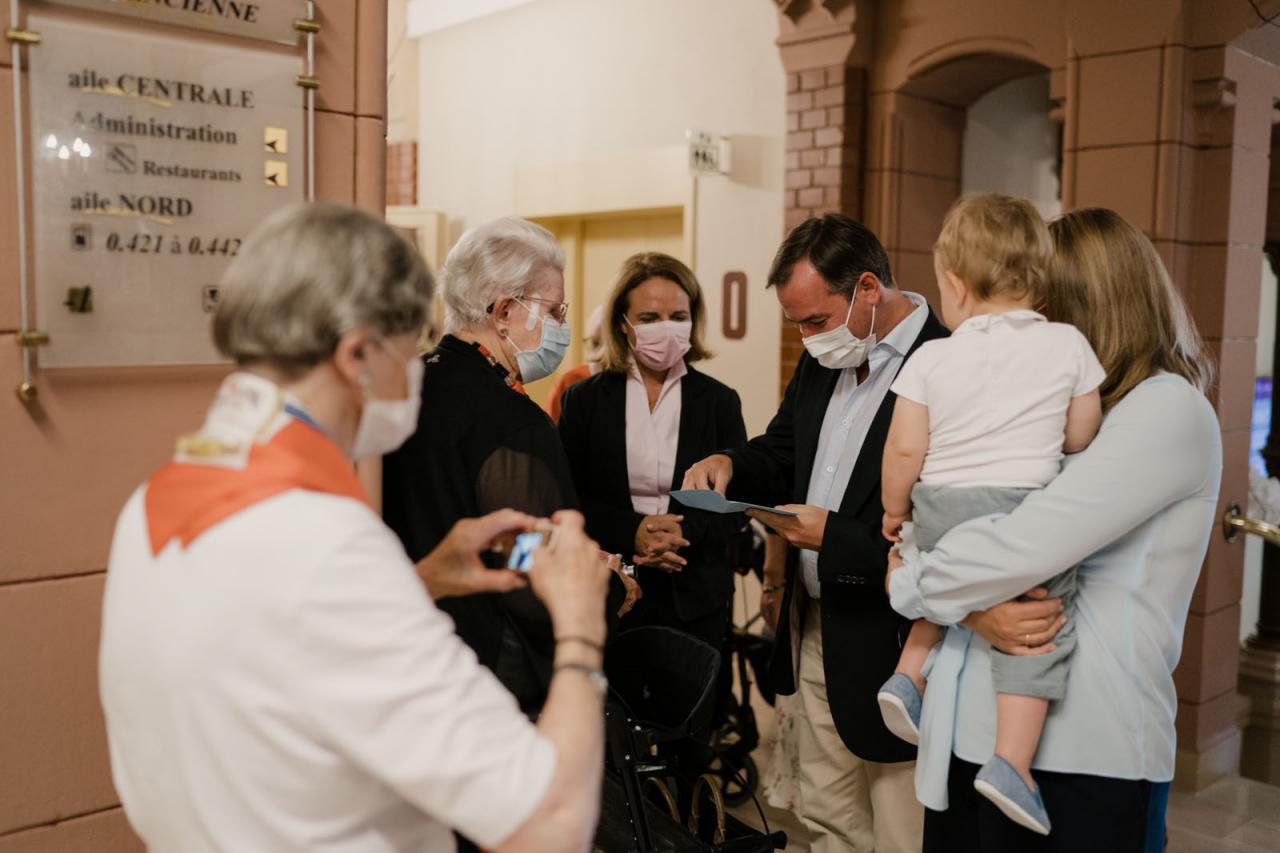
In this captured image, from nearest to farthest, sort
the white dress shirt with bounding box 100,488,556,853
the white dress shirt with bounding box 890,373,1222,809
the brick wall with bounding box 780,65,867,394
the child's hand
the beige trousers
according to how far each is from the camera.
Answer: the white dress shirt with bounding box 100,488,556,853
the white dress shirt with bounding box 890,373,1222,809
the child's hand
the beige trousers
the brick wall with bounding box 780,65,867,394

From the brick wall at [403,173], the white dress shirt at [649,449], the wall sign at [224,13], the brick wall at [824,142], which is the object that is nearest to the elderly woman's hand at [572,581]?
the wall sign at [224,13]

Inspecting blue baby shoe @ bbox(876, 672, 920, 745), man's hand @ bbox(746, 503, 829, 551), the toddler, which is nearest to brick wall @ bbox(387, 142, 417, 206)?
man's hand @ bbox(746, 503, 829, 551)

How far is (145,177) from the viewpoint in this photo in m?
1.92

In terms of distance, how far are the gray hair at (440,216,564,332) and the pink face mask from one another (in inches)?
40.7

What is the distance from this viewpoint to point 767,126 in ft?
18.9

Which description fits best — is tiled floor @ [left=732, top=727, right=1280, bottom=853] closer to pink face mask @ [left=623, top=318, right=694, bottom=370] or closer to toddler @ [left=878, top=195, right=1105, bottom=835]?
pink face mask @ [left=623, top=318, right=694, bottom=370]

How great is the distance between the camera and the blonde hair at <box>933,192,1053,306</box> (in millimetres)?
1949

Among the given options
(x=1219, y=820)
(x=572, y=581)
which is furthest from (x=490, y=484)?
(x=1219, y=820)

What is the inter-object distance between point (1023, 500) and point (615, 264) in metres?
5.22

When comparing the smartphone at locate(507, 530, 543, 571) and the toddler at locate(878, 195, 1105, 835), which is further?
the toddler at locate(878, 195, 1105, 835)

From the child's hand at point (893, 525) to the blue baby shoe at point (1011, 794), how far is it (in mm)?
505

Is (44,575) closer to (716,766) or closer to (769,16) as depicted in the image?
(716,766)

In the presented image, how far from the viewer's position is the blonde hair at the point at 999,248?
1.95m

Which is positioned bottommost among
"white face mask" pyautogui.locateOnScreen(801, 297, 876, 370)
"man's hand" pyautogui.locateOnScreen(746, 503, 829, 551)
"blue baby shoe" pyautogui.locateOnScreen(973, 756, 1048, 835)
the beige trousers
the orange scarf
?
the beige trousers
